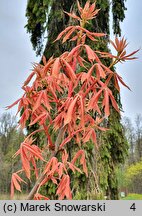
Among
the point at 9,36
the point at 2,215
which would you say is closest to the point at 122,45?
the point at 2,215

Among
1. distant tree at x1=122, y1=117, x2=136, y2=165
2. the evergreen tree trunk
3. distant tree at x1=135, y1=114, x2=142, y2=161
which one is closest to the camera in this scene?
the evergreen tree trunk

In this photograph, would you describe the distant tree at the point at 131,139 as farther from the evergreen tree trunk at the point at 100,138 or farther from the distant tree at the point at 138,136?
the evergreen tree trunk at the point at 100,138

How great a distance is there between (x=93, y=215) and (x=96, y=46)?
9.90ft

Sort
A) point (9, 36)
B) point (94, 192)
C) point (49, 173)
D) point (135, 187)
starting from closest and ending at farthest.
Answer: point (49, 173) < point (94, 192) < point (9, 36) < point (135, 187)

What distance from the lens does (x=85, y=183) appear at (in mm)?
3102

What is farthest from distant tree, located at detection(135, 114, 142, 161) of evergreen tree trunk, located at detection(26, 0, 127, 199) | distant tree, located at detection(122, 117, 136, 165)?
evergreen tree trunk, located at detection(26, 0, 127, 199)

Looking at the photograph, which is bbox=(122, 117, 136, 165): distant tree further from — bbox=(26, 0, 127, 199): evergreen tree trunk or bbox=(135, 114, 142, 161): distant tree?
bbox=(26, 0, 127, 199): evergreen tree trunk

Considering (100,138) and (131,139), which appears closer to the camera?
(100,138)

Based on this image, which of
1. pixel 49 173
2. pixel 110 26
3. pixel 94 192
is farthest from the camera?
pixel 110 26

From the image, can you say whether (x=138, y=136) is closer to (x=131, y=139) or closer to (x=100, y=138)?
(x=131, y=139)

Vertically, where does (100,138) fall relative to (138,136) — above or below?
below

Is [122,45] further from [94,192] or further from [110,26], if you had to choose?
[110,26]

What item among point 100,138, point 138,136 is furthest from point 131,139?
point 100,138

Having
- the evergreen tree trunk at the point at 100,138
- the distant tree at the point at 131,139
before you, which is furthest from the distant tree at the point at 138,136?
the evergreen tree trunk at the point at 100,138
